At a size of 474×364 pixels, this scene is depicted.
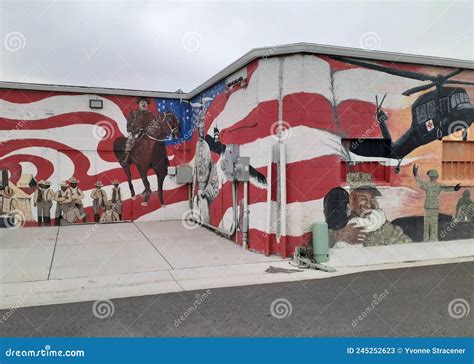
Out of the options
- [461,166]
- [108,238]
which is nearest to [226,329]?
[108,238]

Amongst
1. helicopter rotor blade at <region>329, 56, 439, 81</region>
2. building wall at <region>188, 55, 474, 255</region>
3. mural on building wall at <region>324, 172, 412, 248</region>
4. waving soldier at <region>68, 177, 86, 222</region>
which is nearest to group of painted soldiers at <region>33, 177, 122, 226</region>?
waving soldier at <region>68, 177, 86, 222</region>

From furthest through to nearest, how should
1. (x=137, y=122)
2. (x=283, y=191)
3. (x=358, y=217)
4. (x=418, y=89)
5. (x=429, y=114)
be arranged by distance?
(x=137, y=122)
(x=429, y=114)
(x=418, y=89)
(x=358, y=217)
(x=283, y=191)

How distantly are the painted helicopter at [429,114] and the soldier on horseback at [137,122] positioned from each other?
21.5 ft

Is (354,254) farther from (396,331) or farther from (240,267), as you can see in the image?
(396,331)

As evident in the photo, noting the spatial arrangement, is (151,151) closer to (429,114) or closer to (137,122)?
(137,122)

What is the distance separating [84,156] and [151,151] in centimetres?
188

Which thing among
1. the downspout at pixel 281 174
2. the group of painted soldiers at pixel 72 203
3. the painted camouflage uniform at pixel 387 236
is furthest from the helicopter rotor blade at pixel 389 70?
the group of painted soldiers at pixel 72 203

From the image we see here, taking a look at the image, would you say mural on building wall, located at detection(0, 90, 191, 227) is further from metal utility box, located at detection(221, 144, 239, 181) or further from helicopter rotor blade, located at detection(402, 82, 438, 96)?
helicopter rotor blade, located at detection(402, 82, 438, 96)

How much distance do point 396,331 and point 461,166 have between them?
6103 millimetres

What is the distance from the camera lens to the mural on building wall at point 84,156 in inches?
446

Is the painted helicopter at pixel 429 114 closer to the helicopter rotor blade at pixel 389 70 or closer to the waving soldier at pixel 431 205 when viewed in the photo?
the helicopter rotor blade at pixel 389 70

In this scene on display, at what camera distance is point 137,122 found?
12359 mm

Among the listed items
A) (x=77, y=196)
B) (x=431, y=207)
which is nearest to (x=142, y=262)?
(x=77, y=196)

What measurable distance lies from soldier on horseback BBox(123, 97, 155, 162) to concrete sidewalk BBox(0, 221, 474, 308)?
9.67 feet
